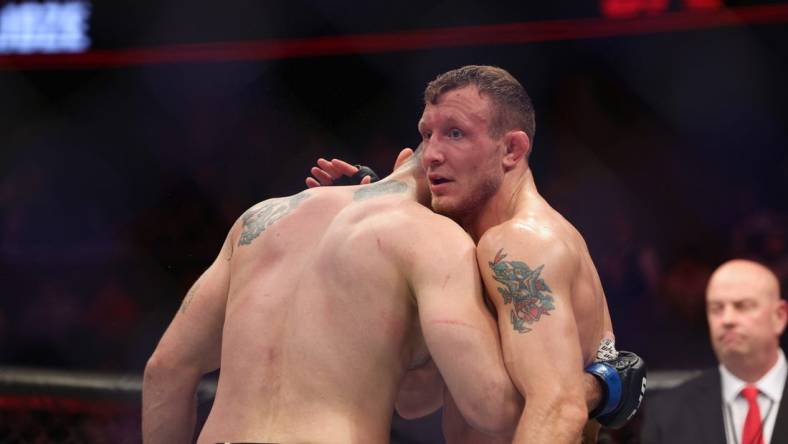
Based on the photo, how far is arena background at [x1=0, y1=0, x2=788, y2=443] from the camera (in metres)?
2.92

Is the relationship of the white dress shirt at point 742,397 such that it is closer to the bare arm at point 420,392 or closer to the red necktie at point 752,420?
the red necktie at point 752,420

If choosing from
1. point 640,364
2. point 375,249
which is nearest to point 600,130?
point 640,364

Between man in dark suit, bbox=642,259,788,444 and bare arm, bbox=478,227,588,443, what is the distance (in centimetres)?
101

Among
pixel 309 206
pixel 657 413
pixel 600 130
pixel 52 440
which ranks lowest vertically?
pixel 52 440

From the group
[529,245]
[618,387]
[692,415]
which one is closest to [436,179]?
[529,245]

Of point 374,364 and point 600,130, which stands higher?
point 600,130

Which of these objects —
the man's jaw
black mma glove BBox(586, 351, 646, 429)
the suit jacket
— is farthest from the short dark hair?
the suit jacket

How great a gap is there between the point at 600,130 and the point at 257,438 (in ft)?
5.80

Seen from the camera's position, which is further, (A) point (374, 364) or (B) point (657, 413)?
(B) point (657, 413)

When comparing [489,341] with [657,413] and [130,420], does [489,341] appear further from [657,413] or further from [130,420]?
[130,420]

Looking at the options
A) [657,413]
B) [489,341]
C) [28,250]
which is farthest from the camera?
[28,250]

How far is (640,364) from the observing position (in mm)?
1811

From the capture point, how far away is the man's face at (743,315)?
2.65 metres

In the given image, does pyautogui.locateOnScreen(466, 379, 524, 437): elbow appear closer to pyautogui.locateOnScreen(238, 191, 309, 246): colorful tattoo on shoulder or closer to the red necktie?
pyautogui.locateOnScreen(238, 191, 309, 246): colorful tattoo on shoulder
